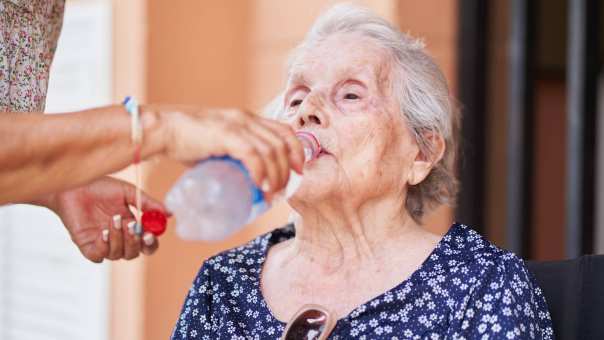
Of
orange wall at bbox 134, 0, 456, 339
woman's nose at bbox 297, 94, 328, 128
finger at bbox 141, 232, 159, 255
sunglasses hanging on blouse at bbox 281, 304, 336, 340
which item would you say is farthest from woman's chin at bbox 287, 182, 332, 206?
orange wall at bbox 134, 0, 456, 339

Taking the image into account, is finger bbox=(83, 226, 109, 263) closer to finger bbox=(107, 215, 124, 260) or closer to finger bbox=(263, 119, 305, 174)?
finger bbox=(107, 215, 124, 260)

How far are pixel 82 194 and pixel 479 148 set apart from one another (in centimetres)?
295

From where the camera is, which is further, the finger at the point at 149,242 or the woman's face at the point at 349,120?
the woman's face at the point at 349,120

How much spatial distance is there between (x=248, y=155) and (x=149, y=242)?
69 centimetres

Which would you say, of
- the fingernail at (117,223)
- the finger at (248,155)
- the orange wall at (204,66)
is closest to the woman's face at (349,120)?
the fingernail at (117,223)

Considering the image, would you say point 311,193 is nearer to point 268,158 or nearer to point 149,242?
point 149,242

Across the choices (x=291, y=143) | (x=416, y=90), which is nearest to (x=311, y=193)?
(x=416, y=90)

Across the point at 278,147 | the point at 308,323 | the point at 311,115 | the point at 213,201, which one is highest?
the point at 311,115

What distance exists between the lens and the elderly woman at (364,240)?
233 cm

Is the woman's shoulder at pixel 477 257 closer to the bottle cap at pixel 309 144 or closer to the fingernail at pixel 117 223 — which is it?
the bottle cap at pixel 309 144

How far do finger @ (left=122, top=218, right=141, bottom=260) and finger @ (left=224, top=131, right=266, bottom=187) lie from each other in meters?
0.81

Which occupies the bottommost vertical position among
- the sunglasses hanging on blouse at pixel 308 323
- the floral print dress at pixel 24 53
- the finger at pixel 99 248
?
the sunglasses hanging on blouse at pixel 308 323

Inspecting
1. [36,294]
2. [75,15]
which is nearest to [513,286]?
[75,15]

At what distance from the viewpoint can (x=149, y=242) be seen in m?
2.18
